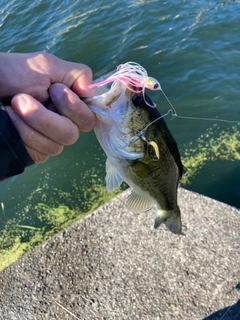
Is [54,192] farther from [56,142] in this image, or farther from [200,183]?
[56,142]

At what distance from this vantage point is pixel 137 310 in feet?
11.0

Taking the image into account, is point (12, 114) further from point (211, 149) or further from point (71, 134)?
point (211, 149)

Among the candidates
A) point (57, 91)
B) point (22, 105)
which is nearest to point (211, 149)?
point (57, 91)

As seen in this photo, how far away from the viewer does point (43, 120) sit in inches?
68.6

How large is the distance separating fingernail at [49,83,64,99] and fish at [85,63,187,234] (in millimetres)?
156

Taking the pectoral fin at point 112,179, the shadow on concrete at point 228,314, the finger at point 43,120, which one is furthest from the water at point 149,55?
the finger at point 43,120

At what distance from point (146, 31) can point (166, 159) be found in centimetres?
806

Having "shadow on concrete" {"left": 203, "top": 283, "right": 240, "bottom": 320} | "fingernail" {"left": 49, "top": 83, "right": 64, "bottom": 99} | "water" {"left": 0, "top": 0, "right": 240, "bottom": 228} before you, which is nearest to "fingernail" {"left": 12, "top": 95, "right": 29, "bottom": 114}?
"fingernail" {"left": 49, "top": 83, "right": 64, "bottom": 99}

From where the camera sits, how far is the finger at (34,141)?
5.65ft

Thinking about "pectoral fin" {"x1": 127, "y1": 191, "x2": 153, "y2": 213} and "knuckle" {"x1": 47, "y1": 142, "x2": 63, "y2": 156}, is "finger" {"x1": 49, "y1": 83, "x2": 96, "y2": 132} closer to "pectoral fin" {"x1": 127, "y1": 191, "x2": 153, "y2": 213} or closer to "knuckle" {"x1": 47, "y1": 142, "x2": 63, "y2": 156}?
"knuckle" {"x1": 47, "y1": 142, "x2": 63, "y2": 156}

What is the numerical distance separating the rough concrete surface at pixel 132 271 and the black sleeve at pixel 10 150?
2.18 metres

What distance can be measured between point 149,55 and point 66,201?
469cm

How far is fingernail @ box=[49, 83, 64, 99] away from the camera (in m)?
1.80

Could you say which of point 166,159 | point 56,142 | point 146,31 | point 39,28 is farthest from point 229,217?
point 39,28
